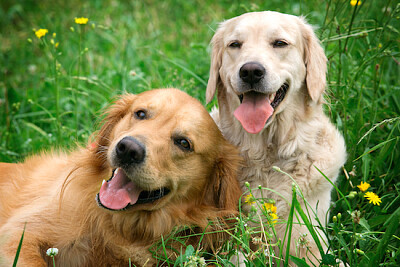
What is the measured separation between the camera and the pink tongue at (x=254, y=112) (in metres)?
3.36

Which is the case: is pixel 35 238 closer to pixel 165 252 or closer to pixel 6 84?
pixel 165 252

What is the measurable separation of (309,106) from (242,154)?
601 mm

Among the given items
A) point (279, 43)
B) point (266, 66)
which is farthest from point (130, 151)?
point (279, 43)

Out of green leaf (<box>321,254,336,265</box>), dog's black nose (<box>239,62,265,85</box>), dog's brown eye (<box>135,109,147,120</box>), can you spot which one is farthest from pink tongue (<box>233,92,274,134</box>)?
green leaf (<box>321,254,336,265</box>)

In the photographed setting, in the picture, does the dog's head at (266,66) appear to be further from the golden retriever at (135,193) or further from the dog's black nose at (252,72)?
the golden retriever at (135,193)

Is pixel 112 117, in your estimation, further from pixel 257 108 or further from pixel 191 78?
pixel 191 78

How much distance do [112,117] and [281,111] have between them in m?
1.22

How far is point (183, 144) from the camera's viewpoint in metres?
3.24

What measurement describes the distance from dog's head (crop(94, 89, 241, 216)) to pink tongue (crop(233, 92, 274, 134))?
218 millimetres

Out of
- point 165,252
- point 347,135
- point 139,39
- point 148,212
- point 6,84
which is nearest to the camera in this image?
point 165,252

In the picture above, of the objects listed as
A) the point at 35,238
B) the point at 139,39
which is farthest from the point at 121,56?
the point at 35,238

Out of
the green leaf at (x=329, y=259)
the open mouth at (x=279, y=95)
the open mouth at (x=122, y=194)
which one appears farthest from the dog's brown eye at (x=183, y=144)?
the green leaf at (x=329, y=259)

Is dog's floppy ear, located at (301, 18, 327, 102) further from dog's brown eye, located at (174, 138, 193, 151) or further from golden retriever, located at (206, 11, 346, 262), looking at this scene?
dog's brown eye, located at (174, 138, 193, 151)

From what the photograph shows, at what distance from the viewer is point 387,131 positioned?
4.27m
